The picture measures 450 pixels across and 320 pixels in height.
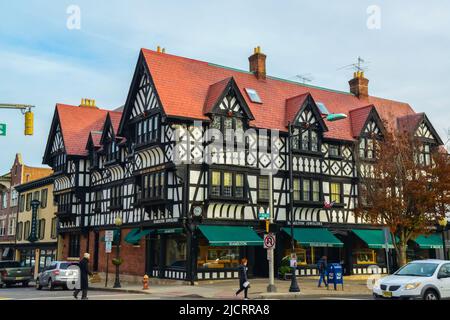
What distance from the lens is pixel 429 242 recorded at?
39062 millimetres

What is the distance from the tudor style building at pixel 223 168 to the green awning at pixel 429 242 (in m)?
2.89

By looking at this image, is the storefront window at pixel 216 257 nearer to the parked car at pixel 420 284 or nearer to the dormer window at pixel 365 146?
the dormer window at pixel 365 146

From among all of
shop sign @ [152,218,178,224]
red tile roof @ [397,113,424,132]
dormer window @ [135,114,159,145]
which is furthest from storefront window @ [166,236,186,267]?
red tile roof @ [397,113,424,132]

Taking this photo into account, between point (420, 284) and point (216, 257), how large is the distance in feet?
55.6

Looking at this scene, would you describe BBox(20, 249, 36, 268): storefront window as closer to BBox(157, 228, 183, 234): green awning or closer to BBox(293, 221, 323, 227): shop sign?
BBox(157, 228, 183, 234): green awning

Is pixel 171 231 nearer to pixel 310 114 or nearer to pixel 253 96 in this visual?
pixel 253 96

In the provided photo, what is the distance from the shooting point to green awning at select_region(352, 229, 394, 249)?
3597 cm

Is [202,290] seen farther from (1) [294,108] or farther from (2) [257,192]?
(1) [294,108]

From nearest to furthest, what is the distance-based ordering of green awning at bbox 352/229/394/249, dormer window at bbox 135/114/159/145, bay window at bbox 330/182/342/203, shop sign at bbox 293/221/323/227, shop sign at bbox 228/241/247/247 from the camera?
shop sign at bbox 228/241/247/247, dormer window at bbox 135/114/159/145, shop sign at bbox 293/221/323/227, green awning at bbox 352/229/394/249, bay window at bbox 330/182/342/203

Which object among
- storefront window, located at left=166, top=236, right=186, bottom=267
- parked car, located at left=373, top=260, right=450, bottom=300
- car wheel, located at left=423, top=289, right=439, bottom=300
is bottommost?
car wheel, located at left=423, top=289, right=439, bottom=300

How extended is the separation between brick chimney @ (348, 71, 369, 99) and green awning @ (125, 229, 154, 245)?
21093 millimetres

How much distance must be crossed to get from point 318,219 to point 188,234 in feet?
32.0

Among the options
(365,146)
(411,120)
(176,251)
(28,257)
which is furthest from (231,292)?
(28,257)

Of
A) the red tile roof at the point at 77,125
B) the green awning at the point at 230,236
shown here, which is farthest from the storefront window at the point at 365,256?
the red tile roof at the point at 77,125
